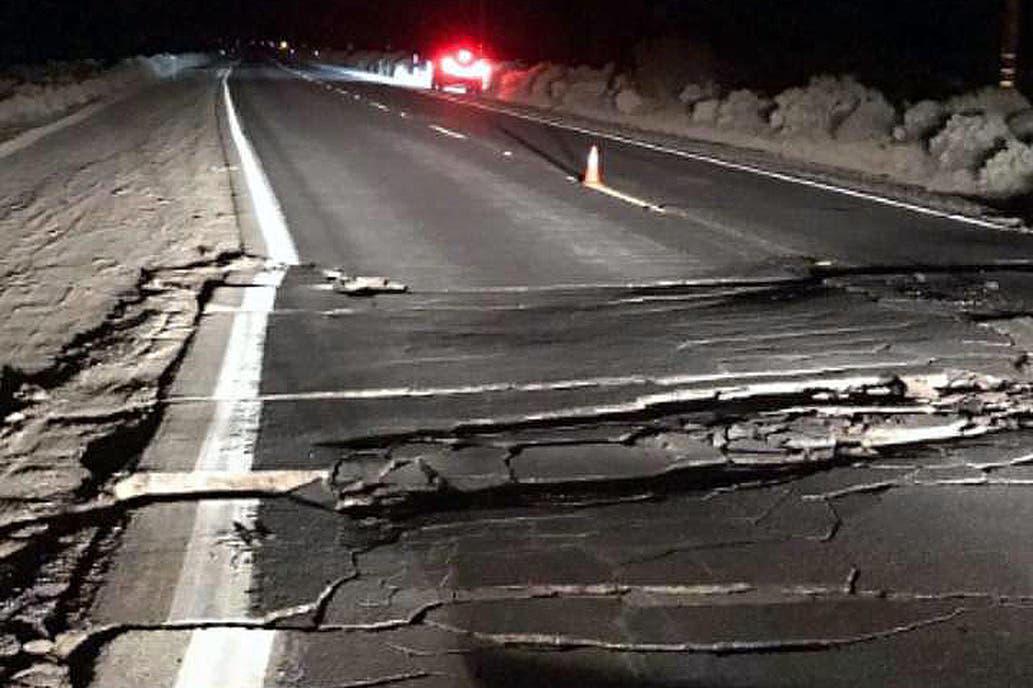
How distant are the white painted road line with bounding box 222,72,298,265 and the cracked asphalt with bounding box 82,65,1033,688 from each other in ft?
1.38

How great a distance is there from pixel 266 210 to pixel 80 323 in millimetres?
5773

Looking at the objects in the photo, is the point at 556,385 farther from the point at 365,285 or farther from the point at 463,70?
the point at 463,70

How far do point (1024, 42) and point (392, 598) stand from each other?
36.7 metres

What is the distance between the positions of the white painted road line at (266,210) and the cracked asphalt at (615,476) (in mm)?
420

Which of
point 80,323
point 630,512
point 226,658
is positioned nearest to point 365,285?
point 80,323

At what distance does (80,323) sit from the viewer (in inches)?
389

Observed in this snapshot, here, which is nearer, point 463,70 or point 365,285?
point 365,285

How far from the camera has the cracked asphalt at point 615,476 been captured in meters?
4.71

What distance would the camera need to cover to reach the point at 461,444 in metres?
6.93

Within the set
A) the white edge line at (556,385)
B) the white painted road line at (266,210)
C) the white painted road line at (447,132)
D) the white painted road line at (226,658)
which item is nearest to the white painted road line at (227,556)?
the white painted road line at (226,658)

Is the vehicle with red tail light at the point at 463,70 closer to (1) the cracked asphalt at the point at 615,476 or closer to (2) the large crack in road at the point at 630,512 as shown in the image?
(1) the cracked asphalt at the point at 615,476

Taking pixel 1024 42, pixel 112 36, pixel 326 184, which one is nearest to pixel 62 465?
pixel 326 184

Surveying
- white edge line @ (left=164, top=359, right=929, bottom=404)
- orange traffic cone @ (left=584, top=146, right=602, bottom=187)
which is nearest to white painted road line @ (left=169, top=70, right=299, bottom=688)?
white edge line @ (left=164, top=359, right=929, bottom=404)

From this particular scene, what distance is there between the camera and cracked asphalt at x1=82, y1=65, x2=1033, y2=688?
4707 millimetres
